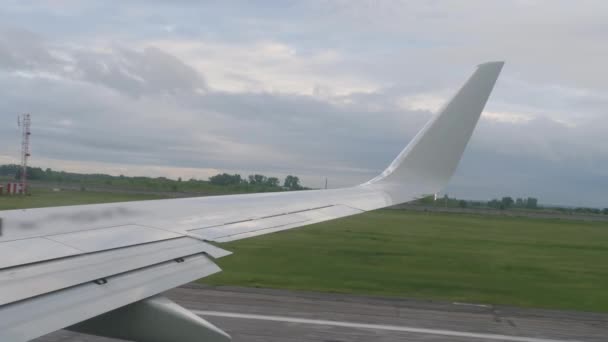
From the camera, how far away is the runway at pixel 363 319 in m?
6.23

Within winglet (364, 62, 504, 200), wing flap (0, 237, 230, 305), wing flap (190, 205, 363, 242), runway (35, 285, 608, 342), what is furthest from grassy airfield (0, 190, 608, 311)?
wing flap (0, 237, 230, 305)

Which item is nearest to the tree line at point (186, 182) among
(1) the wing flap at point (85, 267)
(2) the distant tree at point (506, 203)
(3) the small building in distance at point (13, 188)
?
(3) the small building in distance at point (13, 188)

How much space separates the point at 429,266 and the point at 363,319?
16.1 feet

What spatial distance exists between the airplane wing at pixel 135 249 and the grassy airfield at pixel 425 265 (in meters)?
2.78

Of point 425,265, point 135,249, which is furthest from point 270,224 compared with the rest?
point 425,265

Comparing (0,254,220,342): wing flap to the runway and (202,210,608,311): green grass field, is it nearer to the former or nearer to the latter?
the runway

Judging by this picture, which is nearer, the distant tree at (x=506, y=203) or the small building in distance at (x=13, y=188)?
the small building in distance at (x=13, y=188)

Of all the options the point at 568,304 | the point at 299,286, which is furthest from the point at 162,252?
the point at 568,304

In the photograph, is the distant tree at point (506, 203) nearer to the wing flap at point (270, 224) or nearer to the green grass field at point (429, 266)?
the green grass field at point (429, 266)

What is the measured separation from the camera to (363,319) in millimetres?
6820

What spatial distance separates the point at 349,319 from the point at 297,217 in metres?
2.47

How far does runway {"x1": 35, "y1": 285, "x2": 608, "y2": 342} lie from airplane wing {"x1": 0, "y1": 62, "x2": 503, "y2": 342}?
65.4 inches

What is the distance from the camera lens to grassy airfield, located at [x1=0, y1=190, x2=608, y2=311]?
9016 millimetres

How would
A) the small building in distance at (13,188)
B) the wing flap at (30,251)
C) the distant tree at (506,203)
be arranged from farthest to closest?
1. the distant tree at (506,203)
2. the small building in distance at (13,188)
3. the wing flap at (30,251)
